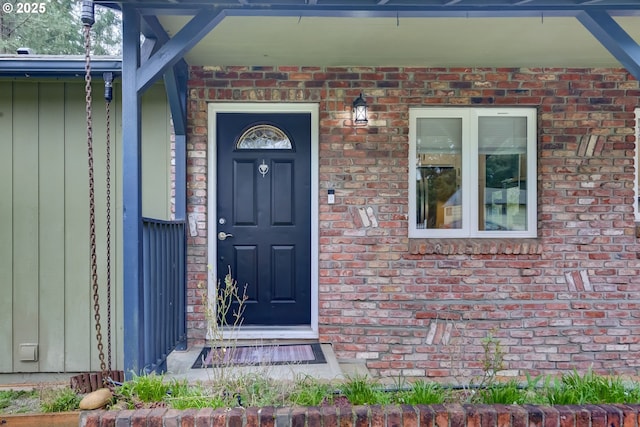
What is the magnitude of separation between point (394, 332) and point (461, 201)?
1.32 m

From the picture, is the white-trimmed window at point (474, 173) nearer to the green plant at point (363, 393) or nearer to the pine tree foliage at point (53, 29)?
the green plant at point (363, 393)

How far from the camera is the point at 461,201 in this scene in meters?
3.88

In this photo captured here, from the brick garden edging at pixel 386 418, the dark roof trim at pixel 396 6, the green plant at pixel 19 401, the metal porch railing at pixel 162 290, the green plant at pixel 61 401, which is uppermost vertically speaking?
the dark roof trim at pixel 396 6

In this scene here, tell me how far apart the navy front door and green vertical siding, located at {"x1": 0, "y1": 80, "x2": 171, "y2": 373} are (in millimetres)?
891

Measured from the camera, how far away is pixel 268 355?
330cm

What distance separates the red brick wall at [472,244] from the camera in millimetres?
3730

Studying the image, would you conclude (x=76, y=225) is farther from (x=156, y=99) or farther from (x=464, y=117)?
(x=464, y=117)

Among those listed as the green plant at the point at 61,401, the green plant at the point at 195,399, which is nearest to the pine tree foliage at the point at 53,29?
the green plant at the point at 61,401

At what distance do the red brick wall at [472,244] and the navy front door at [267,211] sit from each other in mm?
187

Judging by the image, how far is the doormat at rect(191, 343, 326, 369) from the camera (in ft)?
10.1

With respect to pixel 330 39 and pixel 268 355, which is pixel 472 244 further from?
pixel 330 39

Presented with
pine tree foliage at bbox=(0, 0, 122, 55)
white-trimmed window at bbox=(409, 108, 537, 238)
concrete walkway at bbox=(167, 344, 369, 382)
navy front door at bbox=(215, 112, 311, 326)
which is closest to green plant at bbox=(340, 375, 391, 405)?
concrete walkway at bbox=(167, 344, 369, 382)

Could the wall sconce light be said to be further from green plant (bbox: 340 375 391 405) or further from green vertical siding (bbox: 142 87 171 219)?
green plant (bbox: 340 375 391 405)

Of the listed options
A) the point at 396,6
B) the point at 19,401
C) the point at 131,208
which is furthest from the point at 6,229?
the point at 396,6
